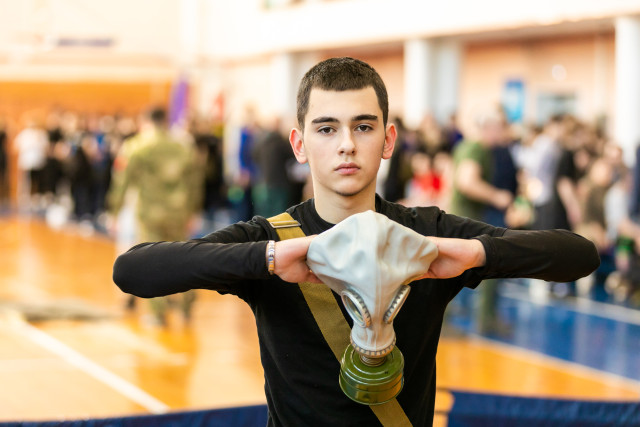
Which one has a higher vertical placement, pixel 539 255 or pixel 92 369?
pixel 539 255

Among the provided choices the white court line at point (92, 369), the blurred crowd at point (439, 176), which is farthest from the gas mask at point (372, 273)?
the blurred crowd at point (439, 176)

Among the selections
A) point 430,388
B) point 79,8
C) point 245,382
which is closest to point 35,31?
point 79,8

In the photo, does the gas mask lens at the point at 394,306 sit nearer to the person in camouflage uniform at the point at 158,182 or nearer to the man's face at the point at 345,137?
the man's face at the point at 345,137

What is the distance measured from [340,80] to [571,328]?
270 inches

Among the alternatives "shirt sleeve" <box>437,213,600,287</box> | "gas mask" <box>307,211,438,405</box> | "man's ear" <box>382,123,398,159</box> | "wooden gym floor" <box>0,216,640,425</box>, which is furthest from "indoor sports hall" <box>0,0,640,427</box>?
"man's ear" <box>382,123,398,159</box>

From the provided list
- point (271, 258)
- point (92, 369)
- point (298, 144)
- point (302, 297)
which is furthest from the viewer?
point (92, 369)

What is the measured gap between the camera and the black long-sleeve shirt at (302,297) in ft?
6.78

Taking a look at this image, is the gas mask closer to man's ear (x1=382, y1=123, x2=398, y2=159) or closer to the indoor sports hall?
the indoor sports hall

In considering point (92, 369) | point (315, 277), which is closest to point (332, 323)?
point (315, 277)

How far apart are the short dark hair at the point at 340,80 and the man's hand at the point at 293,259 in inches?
16.6

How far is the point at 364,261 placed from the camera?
188 centimetres

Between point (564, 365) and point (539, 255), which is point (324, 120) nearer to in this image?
point (539, 255)

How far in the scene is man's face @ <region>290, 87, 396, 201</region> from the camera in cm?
220

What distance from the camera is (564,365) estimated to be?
7.25 metres
